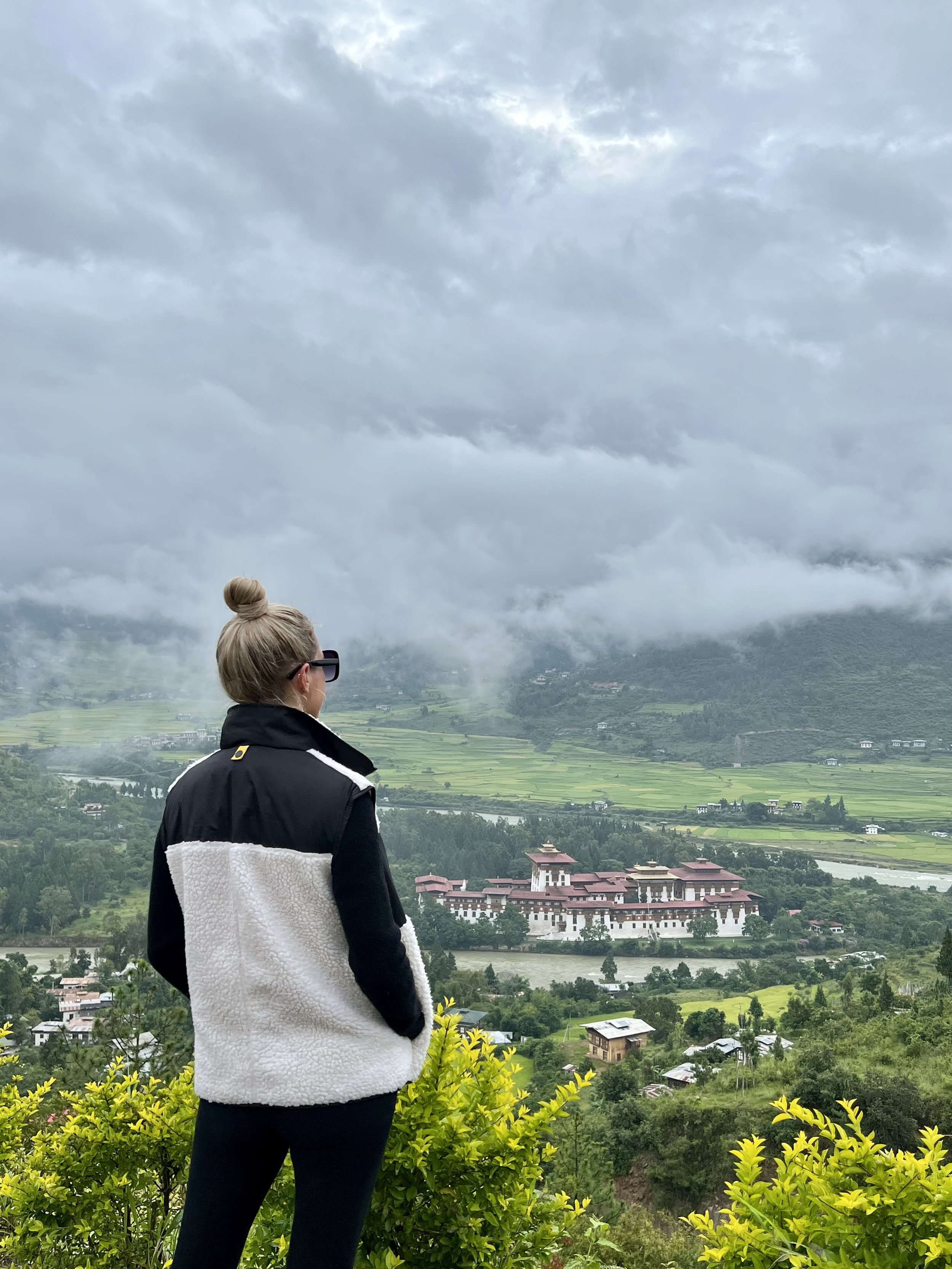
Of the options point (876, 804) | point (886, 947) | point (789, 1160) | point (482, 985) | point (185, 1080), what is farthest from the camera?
point (876, 804)

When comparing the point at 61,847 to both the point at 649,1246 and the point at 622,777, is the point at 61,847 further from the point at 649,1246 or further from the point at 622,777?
the point at 622,777

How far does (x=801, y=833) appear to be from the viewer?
72188 mm

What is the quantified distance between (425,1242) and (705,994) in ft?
115

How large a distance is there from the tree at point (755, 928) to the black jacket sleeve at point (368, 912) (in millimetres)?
49494

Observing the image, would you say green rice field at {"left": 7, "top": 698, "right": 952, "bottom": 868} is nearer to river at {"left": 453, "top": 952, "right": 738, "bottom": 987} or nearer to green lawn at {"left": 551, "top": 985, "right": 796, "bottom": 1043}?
river at {"left": 453, "top": 952, "right": 738, "bottom": 987}

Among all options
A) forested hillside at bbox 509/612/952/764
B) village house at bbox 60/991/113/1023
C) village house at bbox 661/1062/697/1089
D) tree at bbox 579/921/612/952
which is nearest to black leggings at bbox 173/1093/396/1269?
village house at bbox 661/1062/697/1089

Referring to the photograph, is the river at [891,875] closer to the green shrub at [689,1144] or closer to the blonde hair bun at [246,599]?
the green shrub at [689,1144]

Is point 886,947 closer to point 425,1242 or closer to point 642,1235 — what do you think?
point 642,1235

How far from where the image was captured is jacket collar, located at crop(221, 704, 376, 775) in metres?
1.34

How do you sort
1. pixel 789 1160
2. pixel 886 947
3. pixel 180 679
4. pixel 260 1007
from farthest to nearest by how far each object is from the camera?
pixel 180 679 → pixel 886 947 → pixel 789 1160 → pixel 260 1007

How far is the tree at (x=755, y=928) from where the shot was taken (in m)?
46.4

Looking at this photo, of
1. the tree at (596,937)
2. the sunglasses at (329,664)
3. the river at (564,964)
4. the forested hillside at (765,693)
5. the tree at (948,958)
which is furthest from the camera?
the forested hillside at (765,693)

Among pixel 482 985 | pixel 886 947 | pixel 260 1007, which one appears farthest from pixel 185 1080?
pixel 886 947

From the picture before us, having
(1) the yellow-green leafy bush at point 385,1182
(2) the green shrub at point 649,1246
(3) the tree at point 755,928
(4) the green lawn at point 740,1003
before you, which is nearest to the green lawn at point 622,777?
(3) the tree at point 755,928
